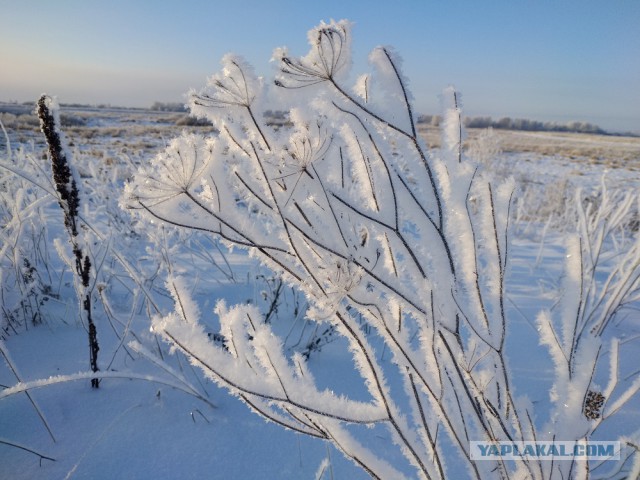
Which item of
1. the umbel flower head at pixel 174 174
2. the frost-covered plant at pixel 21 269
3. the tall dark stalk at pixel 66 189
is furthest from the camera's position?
the frost-covered plant at pixel 21 269

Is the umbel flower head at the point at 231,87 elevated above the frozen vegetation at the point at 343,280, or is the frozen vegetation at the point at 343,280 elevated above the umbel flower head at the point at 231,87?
the umbel flower head at the point at 231,87

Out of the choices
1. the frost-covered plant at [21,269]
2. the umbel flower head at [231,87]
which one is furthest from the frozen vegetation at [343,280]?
the frost-covered plant at [21,269]

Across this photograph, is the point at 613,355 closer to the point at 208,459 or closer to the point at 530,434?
the point at 530,434

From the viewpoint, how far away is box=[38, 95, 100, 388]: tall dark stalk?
132 cm

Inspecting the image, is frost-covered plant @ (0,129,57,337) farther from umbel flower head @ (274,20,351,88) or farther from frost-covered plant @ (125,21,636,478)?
umbel flower head @ (274,20,351,88)

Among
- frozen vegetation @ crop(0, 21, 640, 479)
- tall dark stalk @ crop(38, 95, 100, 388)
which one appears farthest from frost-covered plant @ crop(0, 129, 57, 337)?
frozen vegetation @ crop(0, 21, 640, 479)

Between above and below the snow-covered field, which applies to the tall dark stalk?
above

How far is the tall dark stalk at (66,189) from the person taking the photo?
132 centimetres

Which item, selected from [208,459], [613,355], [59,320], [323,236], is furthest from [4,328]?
[613,355]

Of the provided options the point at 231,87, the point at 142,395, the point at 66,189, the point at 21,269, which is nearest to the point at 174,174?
the point at 231,87

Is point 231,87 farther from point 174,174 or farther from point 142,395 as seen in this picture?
point 142,395

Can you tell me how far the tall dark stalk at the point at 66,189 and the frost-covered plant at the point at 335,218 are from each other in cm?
81

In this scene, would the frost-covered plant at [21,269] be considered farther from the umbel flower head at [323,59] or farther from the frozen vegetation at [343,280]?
the umbel flower head at [323,59]

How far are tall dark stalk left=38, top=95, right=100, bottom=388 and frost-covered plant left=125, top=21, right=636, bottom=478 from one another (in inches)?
31.7
